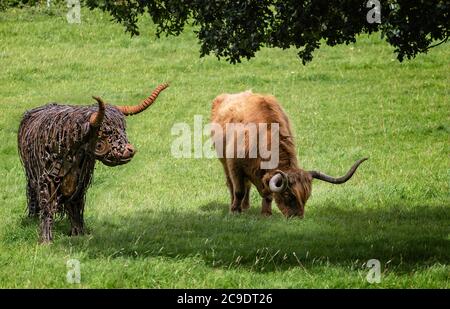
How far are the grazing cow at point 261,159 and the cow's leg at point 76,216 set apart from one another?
9.65ft

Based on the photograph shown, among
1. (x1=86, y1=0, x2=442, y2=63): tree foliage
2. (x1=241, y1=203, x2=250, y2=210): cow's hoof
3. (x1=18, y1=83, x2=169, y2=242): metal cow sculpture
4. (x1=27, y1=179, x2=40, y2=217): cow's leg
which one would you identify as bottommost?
(x1=241, y1=203, x2=250, y2=210): cow's hoof

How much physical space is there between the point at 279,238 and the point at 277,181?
896 mm

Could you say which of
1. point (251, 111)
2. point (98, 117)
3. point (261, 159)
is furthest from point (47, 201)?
point (251, 111)

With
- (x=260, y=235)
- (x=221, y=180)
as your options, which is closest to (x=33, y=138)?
(x=260, y=235)

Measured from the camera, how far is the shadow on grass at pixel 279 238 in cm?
1236

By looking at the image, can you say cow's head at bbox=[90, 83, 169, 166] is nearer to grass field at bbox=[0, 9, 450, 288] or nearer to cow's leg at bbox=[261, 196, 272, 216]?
grass field at bbox=[0, 9, 450, 288]

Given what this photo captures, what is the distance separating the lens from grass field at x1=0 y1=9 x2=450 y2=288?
38.3ft

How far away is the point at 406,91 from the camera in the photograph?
2677cm

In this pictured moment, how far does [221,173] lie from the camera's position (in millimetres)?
19266

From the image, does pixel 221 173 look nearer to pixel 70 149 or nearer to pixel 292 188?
pixel 292 188

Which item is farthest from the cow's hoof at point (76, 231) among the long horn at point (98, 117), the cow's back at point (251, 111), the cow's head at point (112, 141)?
the cow's back at point (251, 111)

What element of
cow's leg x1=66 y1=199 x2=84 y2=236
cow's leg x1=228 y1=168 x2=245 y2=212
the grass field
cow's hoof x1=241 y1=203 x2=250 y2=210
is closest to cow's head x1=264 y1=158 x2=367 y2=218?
the grass field

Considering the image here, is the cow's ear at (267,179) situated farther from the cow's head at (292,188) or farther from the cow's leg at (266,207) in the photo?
the cow's leg at (266,207)

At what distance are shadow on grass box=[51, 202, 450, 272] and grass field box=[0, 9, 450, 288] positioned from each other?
0.04 meters
